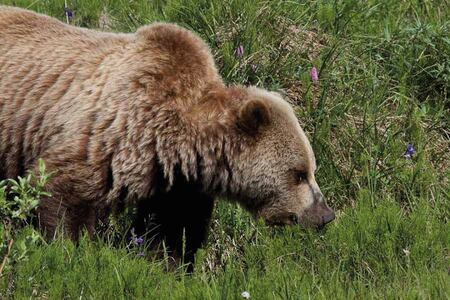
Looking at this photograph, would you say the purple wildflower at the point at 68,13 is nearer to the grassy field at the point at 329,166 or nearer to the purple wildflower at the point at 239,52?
the grassy field at the point at 329,166

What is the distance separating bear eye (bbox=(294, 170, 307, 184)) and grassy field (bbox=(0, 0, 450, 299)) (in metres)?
0.29

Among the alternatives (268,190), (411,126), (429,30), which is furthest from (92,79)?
(429,30)

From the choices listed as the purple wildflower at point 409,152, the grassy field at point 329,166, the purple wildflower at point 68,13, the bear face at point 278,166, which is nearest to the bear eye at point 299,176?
the bear face at point 278,166

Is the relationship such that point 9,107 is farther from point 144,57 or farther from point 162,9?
point 162,9

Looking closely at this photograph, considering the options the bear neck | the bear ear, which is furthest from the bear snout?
the bear ear

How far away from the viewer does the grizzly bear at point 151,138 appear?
5.32 m

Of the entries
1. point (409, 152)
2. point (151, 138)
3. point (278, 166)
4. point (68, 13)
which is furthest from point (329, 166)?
point (68, 13)

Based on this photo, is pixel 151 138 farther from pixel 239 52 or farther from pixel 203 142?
pixel 239 52

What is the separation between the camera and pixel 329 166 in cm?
669

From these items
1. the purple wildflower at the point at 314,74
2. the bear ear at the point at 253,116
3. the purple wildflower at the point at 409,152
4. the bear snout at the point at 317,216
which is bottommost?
the purple wildflower at the point at 409,152

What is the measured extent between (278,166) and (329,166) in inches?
49.1

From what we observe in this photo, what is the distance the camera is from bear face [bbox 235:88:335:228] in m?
5.47

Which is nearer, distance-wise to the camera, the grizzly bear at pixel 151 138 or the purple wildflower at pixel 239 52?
the grizzly bear at pixel 151 138

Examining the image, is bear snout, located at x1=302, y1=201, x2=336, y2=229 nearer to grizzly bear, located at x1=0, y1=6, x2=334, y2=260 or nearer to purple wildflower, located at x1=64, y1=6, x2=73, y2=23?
grizzly bear, located at x1=0, y1=6, x2=334, y2=260
